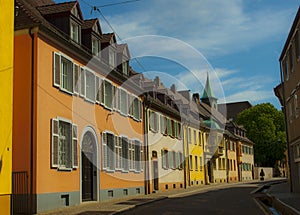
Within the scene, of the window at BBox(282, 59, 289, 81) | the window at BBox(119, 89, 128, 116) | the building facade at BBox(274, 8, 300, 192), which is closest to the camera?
the building facade at BBox(274, 8, 300, 192)

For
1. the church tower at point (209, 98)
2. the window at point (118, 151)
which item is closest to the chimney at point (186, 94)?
the church tower at point (209, 98)

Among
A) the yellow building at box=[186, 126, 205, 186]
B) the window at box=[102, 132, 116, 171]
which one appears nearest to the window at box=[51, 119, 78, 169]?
the window at box=[102, 132, 116, 171]

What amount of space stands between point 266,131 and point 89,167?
54233 millimetres

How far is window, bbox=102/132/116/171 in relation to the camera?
75.9 feet

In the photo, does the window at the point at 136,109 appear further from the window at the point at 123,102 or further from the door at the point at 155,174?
the door at the point at 155,174

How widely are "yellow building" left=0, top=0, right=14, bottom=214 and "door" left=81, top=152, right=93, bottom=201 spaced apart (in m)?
7.57

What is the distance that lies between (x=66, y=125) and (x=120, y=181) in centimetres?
719

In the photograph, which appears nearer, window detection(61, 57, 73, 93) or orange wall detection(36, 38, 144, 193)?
orange wall detection(36, 38, 144, 193)

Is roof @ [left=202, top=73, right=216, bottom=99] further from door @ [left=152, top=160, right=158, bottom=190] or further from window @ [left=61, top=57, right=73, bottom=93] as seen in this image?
window @ [left=61, top=57, right=73, bottom=93]

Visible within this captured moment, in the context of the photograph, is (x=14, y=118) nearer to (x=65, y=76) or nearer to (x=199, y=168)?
(x=65, y=76)

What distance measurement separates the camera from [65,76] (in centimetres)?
1966

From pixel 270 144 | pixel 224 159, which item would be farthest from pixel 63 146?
pixel 270 144

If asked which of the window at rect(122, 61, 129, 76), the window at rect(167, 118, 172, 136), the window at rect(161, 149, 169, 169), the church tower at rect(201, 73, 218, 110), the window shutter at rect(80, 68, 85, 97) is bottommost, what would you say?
the window at rect(161, 149, 169, 169)

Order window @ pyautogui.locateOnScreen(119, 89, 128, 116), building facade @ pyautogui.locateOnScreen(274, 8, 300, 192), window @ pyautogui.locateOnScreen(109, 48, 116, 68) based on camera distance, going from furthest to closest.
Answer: window @ pyautogui.locateOnScreen(119, 89, 128, 116), window @ pyautogui.locateOnScreen(109, 48, 116, 68), building facade @ pyautogui.locateOnScreen(274, 8, 300, 192)
